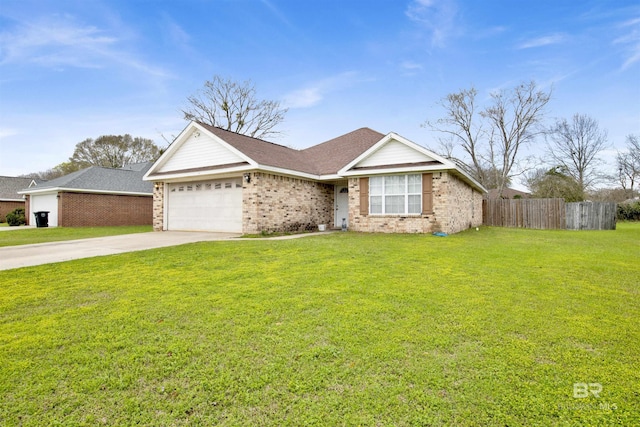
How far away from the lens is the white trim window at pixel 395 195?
12.8 metres

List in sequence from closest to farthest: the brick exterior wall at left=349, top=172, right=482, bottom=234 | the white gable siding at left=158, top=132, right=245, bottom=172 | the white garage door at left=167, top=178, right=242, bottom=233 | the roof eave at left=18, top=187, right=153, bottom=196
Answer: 1. the brick exterior wall at left=349, top=172, right=482, bottom=234
2. the white gable siding at left=158, top=132, right=245, bottom=172
3. the white garage door at left=167, top=178, right=242, bottom=233
4. the roof eave at left=18, top=187, right=153, bottom=196

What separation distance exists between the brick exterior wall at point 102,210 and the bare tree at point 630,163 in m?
42.1

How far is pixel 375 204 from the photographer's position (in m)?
13.5

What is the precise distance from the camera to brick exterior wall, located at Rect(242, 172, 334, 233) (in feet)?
41.5

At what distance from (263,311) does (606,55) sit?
1980 cm

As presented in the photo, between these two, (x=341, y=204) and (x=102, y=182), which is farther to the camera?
(x=102, y=182)

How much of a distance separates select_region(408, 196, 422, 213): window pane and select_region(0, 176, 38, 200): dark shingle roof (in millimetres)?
33279

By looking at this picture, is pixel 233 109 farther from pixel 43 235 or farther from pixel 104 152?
pixel 104 152

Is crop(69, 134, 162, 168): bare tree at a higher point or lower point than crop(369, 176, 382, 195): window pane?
higher

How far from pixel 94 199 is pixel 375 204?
18.0 meters

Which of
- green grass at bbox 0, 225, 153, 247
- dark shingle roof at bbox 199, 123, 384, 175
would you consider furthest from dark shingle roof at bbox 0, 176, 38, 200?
dark shingle roof at bbox 199, 123, 384, 175

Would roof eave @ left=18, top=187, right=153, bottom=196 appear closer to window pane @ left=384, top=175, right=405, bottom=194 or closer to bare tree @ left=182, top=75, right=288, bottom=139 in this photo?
bare tree @ left=182, top=75, right=288, bottom=139

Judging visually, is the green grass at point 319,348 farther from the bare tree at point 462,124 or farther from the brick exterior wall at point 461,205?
the bare tree at point 462,124

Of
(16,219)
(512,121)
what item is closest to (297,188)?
(16,219)
